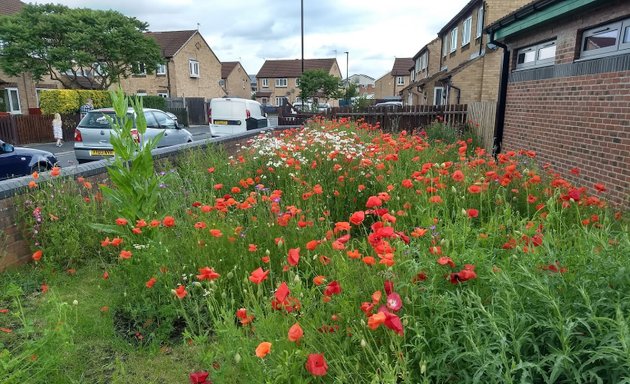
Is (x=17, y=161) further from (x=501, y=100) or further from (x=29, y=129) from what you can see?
(x=29, y=129)

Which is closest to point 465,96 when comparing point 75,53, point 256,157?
point 256,157

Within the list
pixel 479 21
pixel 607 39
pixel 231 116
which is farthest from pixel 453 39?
pixel 607 39

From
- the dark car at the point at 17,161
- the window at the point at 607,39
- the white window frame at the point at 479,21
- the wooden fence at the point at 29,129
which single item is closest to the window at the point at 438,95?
the white window frame at the point at 479,21

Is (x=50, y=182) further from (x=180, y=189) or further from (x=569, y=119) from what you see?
(x=569, y=119)

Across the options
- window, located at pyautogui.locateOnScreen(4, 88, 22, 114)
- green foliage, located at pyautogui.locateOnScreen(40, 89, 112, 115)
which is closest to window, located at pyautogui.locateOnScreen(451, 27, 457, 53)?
green foliage, located at pyautogui.locateOnScreen(40, 89, 112, 115)

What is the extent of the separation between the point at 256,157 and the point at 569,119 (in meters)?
5.01

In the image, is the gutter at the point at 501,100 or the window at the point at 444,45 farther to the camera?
the window at the point at 444,45

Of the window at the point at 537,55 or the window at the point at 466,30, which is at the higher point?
the window at the point at 466,30

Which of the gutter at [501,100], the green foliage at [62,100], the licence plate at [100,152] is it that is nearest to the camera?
the gutter at [501,100]

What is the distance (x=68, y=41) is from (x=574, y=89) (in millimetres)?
28360

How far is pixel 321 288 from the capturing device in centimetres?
244

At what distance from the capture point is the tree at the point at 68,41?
2477 centimetres

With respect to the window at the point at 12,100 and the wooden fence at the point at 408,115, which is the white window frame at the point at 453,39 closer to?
the wooden fence at the point at 408,115

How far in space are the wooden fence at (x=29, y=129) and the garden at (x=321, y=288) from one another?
1744 cm
